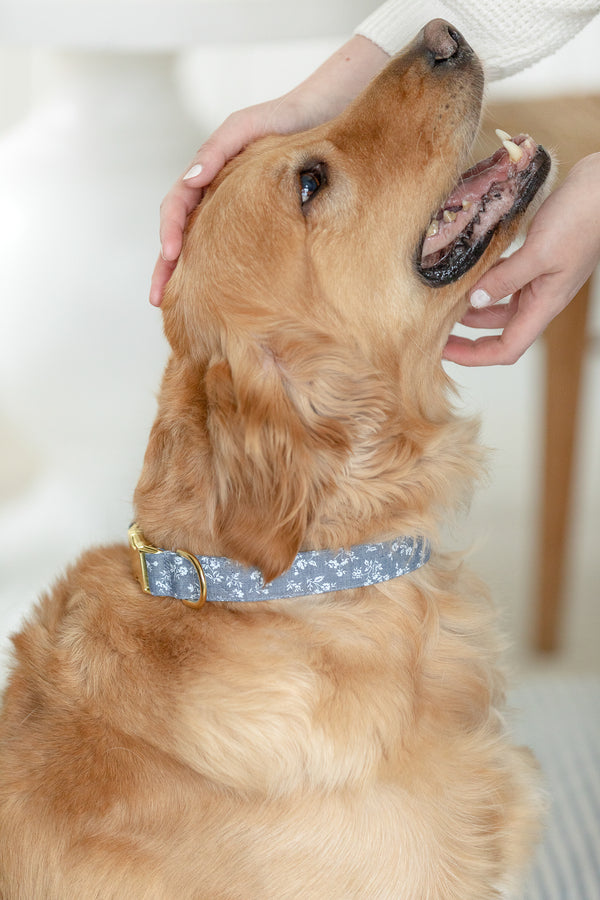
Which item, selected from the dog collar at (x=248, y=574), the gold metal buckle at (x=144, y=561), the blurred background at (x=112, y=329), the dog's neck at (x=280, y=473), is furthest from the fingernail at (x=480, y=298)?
the blurred background at (x=112, y=329)

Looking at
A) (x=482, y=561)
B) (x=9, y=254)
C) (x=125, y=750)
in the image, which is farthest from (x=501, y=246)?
(x=9, y=254)

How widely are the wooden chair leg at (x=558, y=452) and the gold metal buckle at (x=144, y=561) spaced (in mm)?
1642

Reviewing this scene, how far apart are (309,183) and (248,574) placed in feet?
2.53

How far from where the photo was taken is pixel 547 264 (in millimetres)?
1850

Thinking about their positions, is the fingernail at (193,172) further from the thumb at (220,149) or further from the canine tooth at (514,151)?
the canine tooth at (514,151)

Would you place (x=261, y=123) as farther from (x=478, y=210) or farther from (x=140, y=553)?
(x=140, y=553)

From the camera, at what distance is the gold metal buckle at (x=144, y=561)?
1.62 metres

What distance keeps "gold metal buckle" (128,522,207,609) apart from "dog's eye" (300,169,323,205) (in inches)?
28.3

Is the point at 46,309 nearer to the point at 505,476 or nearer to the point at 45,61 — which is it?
the point at 45,61

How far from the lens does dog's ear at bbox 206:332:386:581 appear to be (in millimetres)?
1594

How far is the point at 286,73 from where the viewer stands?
4.47 m

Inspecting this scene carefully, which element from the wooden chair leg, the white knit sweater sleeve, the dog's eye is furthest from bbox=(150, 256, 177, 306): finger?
the wooden chair leg

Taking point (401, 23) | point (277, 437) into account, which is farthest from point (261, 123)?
point (277, 437)

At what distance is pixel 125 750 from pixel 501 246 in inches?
47.0
